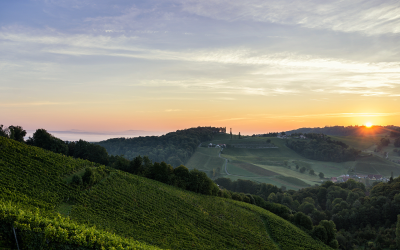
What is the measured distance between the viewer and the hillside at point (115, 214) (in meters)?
17.2

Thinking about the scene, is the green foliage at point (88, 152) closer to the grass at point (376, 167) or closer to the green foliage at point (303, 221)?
the green foliage at point (303, 221)

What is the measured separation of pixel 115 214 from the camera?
36.1 metres

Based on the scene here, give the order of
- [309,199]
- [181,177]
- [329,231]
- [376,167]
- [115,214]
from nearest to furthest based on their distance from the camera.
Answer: [115,214], [329,231], [181,177], [309,199], [376,167]

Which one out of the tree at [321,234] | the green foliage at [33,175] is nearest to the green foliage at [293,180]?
the tree at [321,234]

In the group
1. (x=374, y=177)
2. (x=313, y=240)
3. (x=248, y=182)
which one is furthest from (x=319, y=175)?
(x=313, y=240)

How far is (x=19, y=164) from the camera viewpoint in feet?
128

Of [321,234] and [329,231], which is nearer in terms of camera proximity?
[321,234]

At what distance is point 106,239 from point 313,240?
53898 millimetres

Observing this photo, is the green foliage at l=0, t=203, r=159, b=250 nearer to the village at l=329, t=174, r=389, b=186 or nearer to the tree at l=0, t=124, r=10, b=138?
the tree at l=0, t=124, r=10, b=138

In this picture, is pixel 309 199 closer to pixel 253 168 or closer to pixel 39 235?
pixel 253 168

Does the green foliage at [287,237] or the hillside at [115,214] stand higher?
the hillside at [115,214]

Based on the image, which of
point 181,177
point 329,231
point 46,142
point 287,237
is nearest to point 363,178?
point 329,231

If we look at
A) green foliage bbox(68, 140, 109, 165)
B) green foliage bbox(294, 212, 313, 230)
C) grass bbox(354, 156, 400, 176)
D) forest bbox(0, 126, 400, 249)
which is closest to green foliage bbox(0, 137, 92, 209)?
forest bbox(0, 126, 400, 249)

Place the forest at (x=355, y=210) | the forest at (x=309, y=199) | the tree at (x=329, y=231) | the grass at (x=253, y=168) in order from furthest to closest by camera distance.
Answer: the grass at (x=253, y=168) → the forest at (x=355, y=210) → the forest at (x=309, y=199) → the tree at (x=329, y=231)
